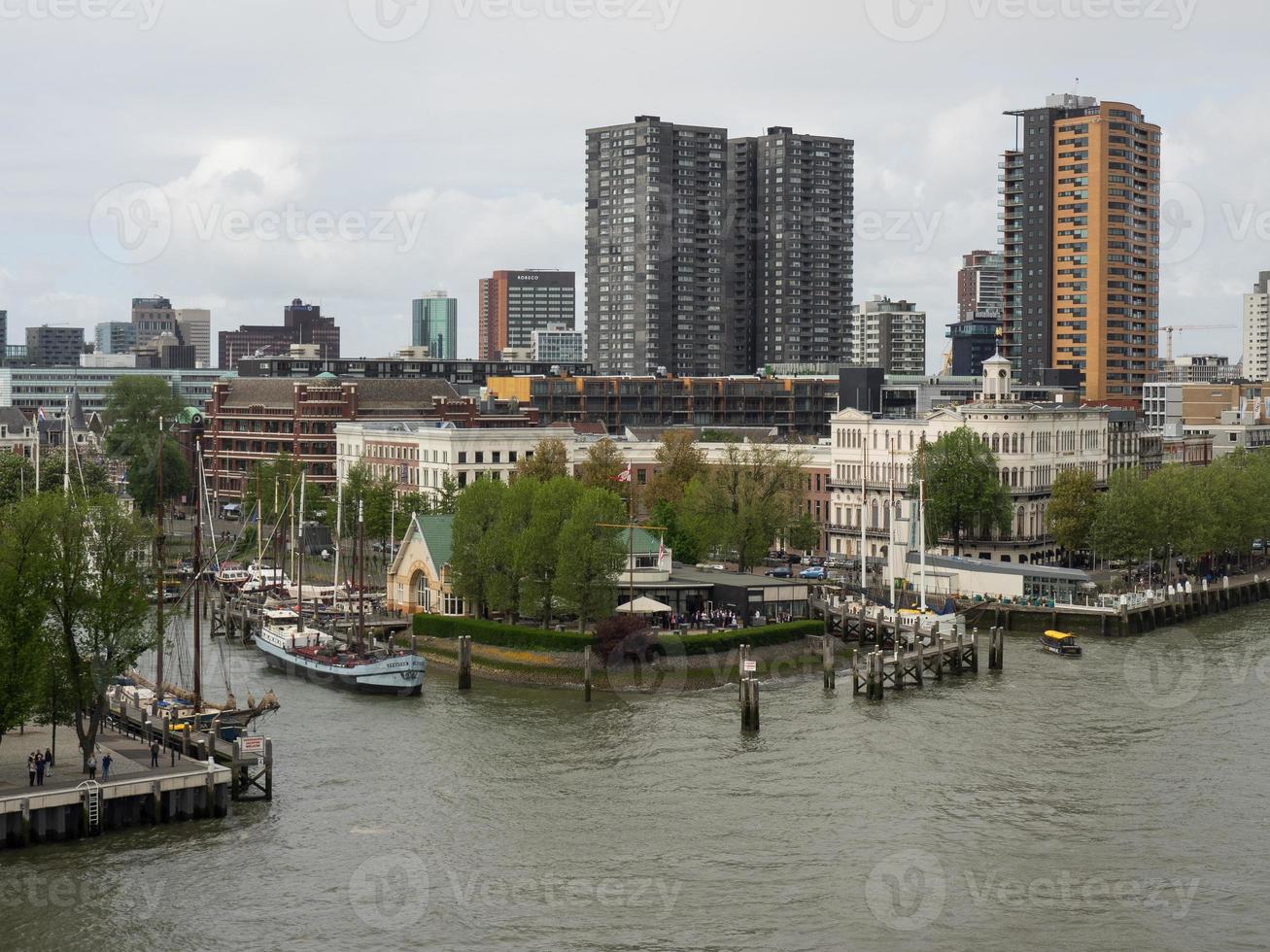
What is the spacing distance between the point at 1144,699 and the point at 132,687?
35.5 metres

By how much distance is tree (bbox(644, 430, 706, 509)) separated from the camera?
346ft

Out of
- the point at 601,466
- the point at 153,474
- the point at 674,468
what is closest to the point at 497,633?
the point at 601,466

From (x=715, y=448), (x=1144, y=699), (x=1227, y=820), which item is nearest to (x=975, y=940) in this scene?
(x=1227, y=820)

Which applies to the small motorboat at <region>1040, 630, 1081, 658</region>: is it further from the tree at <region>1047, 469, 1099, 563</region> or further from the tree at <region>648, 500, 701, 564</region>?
the tree at <region>1047, 469, 1099, 563</region>

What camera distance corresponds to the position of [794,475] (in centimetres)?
11231

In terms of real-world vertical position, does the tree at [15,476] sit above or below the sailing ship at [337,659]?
above

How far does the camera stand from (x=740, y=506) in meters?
95.0

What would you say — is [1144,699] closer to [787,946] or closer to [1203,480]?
[787,946]

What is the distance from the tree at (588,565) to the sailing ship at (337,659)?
22.5ft

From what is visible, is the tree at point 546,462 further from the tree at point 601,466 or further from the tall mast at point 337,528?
the tall mast at point 337,528

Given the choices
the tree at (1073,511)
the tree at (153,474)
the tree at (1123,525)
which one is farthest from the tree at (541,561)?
the tree at (153,474)

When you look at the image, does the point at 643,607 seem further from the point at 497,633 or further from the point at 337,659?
the point at 337,659

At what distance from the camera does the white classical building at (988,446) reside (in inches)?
4427

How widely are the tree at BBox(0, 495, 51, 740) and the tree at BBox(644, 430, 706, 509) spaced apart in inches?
2145
